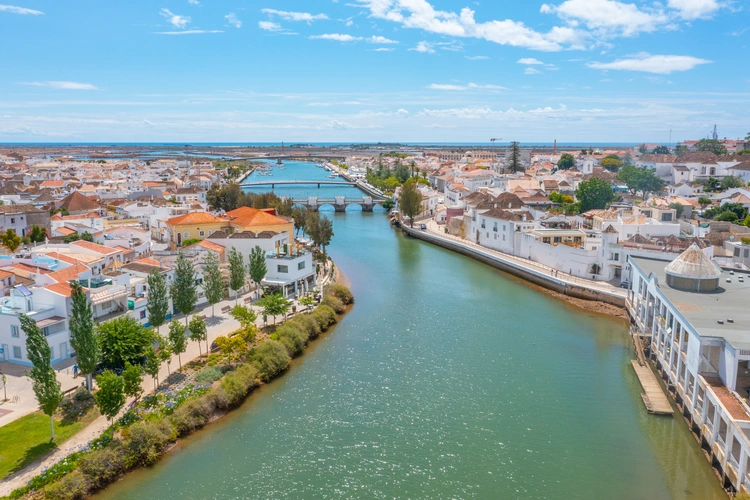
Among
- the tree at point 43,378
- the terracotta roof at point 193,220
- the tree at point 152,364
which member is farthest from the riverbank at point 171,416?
the terracotta roof at point 193,220

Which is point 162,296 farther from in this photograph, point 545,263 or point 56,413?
point 545,263

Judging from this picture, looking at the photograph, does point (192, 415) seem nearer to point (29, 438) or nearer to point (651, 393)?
point (29, 438)

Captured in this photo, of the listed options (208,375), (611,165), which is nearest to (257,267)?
(208,375)

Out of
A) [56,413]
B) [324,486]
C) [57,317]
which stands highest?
[57,317]

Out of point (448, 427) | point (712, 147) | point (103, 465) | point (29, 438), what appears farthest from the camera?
point (712, 147)

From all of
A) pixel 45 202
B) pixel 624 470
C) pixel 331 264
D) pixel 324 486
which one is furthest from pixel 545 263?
pixel 45 202

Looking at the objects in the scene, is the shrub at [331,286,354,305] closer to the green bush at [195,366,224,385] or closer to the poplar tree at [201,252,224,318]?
the poplar tree at [201,252,224,318]
